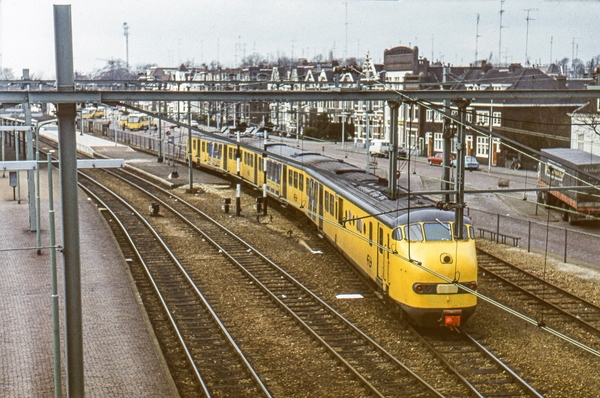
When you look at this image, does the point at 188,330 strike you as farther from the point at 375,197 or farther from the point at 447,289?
the point at 447,289

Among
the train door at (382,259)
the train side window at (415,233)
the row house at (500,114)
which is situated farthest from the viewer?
the row house at (500,114)

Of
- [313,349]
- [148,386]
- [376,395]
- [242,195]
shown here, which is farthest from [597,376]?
[242,195]

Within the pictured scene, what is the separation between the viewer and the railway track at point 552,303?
55.2 feet

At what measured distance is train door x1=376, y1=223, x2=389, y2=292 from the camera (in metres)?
16.6

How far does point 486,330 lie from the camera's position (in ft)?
53.9

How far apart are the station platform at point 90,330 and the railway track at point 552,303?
341 inches

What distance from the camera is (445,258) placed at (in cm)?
1522

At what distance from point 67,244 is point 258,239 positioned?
1784 cm

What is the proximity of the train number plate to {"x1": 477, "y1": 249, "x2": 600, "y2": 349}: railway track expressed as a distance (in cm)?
304

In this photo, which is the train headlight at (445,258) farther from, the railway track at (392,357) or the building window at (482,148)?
the building window at (482,148)

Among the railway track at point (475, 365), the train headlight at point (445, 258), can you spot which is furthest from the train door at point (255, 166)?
the train headlight at point (445, 258)

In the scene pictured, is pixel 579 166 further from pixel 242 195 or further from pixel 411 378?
pixel 411 378

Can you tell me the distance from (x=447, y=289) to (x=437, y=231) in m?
1.15

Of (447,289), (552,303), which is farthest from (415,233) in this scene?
(552,303)
